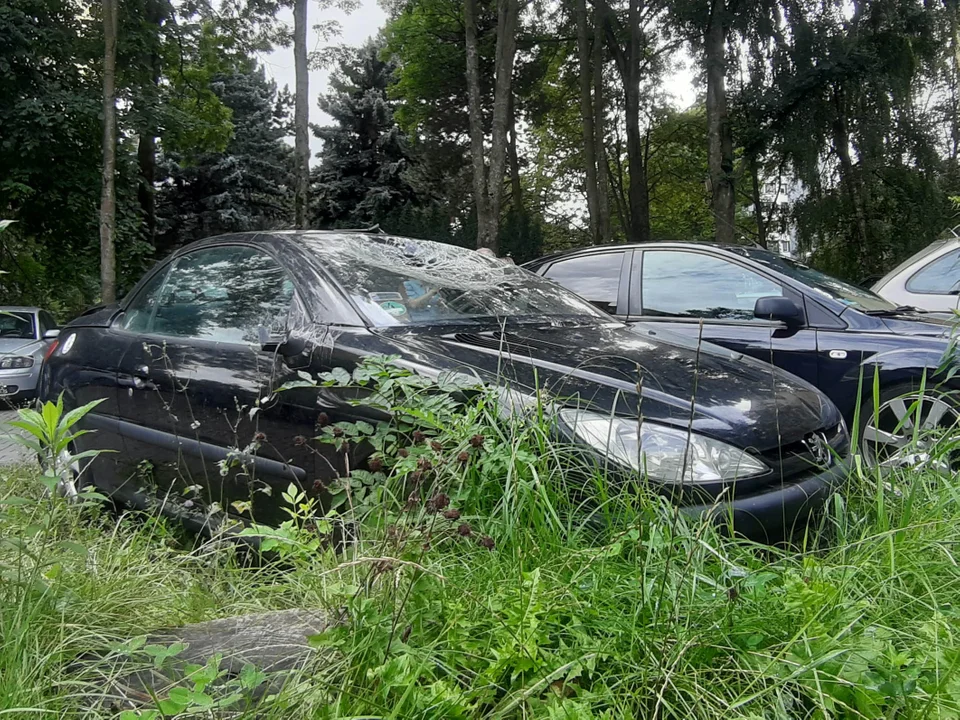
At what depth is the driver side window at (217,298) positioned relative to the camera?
333cm

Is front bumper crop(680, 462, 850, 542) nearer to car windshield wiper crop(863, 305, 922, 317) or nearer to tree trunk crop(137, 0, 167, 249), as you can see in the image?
car windshield wiper crop(863, 305, 922, 317)

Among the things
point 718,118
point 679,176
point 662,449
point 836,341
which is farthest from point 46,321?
point 679,176

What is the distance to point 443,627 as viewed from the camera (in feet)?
5.73

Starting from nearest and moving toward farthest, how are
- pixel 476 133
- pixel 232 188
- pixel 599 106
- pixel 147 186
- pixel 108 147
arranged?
pixel 108 147, pixel 476 133, pixel 147 186, pixel 599 106, pixel 232 188

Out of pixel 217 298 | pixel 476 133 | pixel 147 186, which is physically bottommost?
pixel 217 298

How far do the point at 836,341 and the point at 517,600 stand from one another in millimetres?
3451

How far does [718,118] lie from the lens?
16.5 meters

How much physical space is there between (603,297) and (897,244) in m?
15.0

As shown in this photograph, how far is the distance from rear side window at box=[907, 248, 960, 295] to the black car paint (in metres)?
1.24

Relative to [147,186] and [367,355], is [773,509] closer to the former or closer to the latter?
[367,355]

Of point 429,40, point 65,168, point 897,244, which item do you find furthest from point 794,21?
point 65,168

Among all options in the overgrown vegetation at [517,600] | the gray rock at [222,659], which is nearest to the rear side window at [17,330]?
the overgrown vegetation at [517,600]

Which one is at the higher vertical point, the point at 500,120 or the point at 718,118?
the point at 718,118

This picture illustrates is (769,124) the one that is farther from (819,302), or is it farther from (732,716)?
(732,716)
